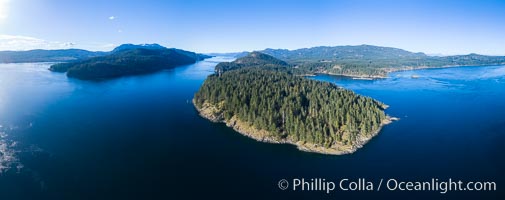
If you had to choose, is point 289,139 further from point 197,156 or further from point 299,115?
point 197,156

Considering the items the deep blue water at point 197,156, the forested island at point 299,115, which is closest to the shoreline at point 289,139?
the forested island at point 299,115

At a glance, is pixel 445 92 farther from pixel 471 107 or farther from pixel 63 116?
pixel 63 116

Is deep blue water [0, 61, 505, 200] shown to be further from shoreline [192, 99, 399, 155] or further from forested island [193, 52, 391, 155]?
forested island [193, 52, 391, 155]

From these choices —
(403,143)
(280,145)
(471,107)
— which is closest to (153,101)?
(280,145)

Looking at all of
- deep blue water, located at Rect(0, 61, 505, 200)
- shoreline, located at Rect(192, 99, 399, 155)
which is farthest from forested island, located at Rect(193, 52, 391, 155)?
deep blue water, located at Rect(0, 61, 505, 200)

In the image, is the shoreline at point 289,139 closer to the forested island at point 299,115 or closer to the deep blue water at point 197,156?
the forested island at point 299,115

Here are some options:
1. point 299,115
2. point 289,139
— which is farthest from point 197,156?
point 299,115
